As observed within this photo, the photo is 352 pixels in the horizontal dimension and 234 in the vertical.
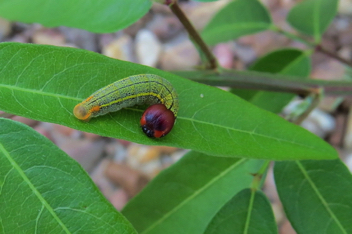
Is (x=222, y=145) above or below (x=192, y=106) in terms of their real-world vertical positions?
below

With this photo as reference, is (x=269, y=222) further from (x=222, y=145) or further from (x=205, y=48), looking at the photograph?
(x=205, y=48)

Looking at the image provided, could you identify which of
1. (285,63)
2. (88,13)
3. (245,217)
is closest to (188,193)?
(245,217)

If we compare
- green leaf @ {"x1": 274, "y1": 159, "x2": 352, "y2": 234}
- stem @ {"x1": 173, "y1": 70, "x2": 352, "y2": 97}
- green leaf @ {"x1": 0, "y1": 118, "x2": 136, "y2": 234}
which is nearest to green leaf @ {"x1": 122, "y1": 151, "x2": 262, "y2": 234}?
green leaf @ {"x1": 274, "y1": 159, "x2": 352, "y2": 234}

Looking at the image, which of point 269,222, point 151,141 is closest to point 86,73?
point 151,141

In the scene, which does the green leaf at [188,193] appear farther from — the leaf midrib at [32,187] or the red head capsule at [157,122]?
the leaf midrib at [32,187]

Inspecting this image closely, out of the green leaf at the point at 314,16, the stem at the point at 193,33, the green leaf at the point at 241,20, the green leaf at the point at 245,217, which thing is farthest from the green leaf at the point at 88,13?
the green leaf at the point at 314,16

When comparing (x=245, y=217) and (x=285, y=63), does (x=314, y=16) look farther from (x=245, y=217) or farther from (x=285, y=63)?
(x=245, y=217)
